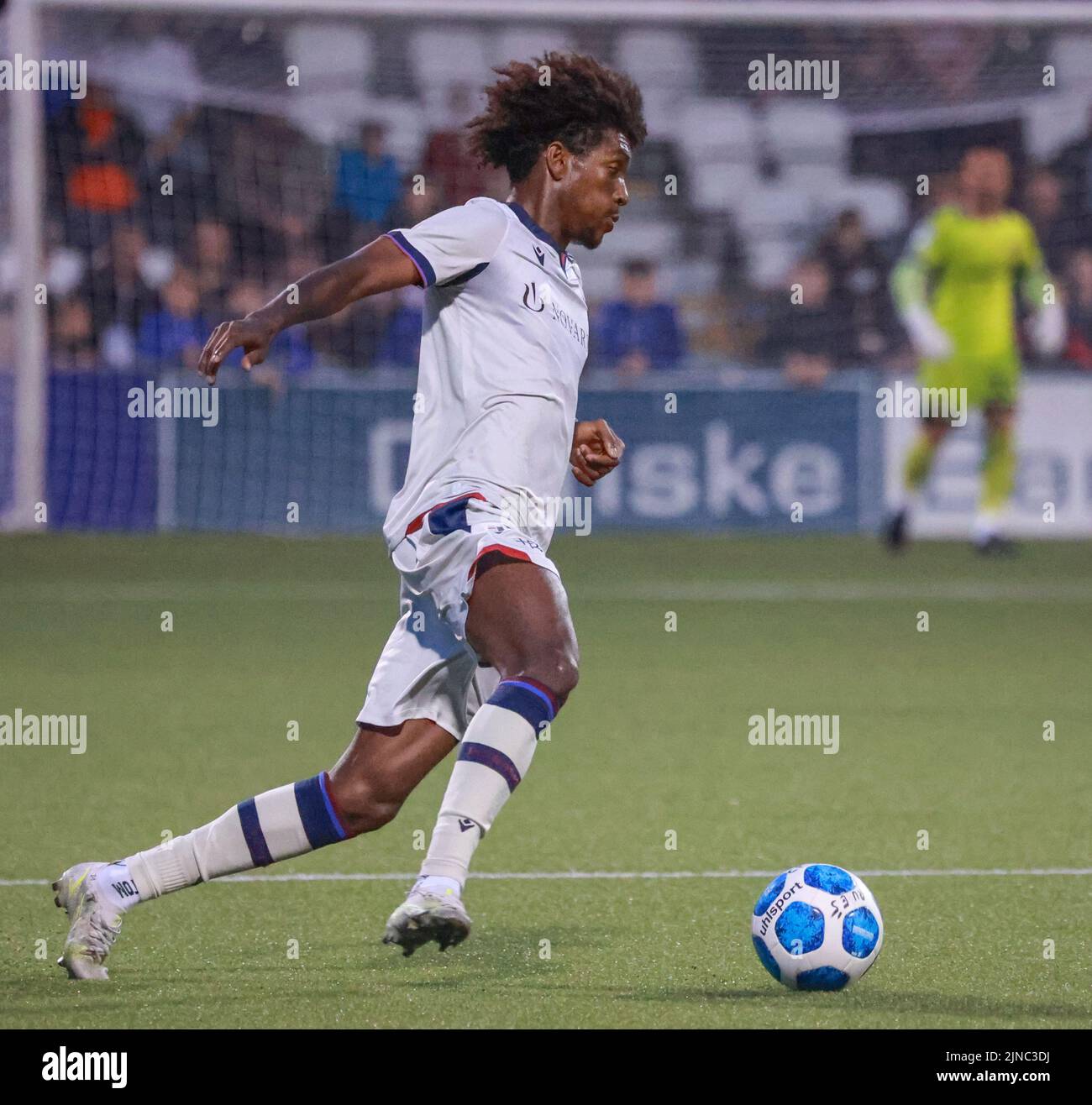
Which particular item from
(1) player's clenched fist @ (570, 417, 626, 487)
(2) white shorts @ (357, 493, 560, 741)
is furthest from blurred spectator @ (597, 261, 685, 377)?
(2) white shorts @ (357, 493, 560, 741)

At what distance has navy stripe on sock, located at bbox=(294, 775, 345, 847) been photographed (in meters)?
4.26

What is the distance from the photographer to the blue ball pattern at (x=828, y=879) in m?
4.24

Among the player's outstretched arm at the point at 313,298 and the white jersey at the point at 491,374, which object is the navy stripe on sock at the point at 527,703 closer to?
the white jersey at the point at 491,374

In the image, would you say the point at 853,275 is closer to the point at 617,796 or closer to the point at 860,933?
the point at 617,796

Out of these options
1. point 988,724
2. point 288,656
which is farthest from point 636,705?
point 288,656

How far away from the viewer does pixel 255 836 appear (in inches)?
168

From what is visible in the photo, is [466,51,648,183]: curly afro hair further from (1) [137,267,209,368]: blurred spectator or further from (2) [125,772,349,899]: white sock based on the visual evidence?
(1) [137,267,209,368]: blurred spectator

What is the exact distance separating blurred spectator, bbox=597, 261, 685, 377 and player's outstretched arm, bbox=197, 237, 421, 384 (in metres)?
11.9

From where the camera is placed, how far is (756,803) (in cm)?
650

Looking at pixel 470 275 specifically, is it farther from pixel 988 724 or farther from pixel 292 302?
pixel 988 724

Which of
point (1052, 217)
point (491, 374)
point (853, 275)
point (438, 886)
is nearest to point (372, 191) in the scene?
point (853, 275)

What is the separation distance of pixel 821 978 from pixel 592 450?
124cm

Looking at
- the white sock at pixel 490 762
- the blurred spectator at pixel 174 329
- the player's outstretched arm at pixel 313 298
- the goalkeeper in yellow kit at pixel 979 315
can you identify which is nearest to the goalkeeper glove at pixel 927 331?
the goalkeeper in yellow kit at pixel 979 315
